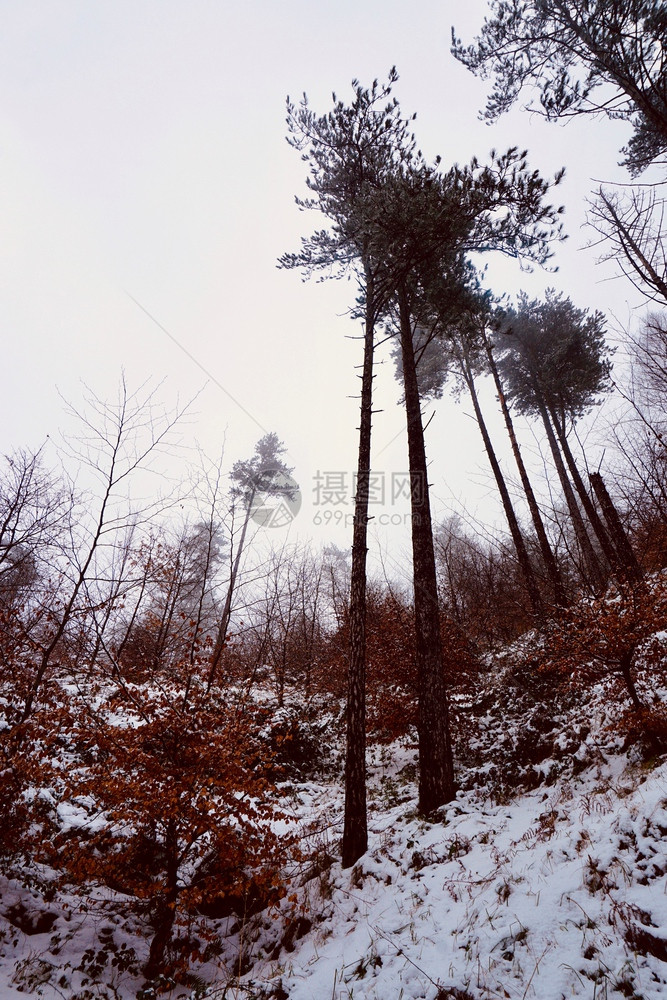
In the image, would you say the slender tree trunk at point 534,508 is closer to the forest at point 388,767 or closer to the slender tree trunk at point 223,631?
the forest at point 388,767

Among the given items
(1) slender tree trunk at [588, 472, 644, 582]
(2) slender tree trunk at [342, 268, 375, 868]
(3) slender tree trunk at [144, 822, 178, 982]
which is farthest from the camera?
(1) slender tree trunk at [588, 472, 644, 582]

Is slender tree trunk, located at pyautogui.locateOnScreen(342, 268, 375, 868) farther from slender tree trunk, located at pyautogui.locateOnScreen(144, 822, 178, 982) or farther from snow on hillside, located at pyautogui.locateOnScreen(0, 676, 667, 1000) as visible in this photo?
slender tree trunk, located at pyautogui.locateOnScreen(144, 822, 178, 982)

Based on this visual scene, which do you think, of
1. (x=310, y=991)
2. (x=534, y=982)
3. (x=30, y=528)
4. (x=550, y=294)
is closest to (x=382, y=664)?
(x=310, y=991)

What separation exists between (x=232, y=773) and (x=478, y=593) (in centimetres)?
1360

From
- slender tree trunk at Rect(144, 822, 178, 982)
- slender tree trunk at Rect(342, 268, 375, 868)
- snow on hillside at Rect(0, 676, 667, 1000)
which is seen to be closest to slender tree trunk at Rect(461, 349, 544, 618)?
snow on hillside at Rect(0, 676, 667, 1000)

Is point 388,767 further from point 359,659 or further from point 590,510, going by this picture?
point 590,510

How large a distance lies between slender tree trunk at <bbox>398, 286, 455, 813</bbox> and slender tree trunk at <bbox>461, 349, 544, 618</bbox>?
6.63 m

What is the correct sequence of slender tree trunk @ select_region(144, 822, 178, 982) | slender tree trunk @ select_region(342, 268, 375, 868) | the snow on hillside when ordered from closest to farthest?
1. the snow on hillside
2. slender tree trunk @ select_region(144, 822, 178, 982)
3. slender tree trunk @ select_region(342, 268, 375, 868)

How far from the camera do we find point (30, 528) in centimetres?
886

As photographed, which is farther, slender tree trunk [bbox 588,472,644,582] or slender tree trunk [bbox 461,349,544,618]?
slender tree trunk [bbox 461,349,544,618]

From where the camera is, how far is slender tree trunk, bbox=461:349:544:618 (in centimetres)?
1325

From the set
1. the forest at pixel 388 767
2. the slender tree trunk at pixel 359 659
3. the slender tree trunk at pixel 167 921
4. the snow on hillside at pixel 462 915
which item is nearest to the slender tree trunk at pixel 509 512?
the forest at pixel 388 767

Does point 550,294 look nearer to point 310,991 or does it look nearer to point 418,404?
point 418,404

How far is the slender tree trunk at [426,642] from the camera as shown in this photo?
7035 millimetres
